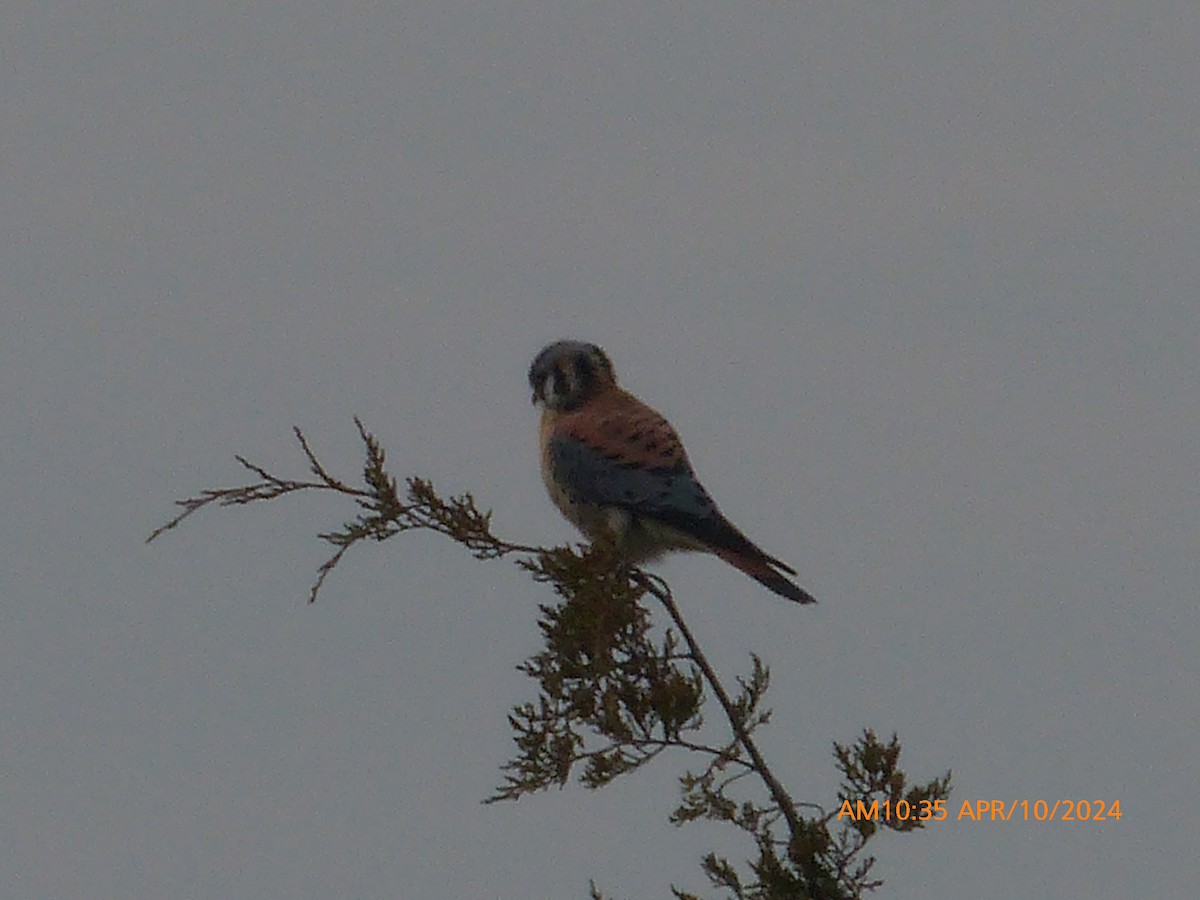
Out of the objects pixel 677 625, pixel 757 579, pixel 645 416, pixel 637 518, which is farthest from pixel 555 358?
pixel 677 625

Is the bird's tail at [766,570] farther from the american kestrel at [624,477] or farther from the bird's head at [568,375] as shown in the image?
the bird's head at [568,375]

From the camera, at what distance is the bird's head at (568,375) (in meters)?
8.09

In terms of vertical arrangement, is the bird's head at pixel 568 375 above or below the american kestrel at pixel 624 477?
above

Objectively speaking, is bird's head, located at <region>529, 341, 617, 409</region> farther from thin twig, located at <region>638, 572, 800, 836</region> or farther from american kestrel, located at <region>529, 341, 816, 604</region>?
thin twig, located at <region>638, 572, 800, 836</region>

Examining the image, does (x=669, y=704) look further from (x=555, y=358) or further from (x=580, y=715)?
(x=555, y=358)

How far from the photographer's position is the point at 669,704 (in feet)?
18.1

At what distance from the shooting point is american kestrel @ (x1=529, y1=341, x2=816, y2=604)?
23.4ft

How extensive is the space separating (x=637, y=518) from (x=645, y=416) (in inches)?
23.9

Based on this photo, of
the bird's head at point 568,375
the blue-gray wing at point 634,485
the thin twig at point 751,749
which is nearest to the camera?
the thin twig at point 751,749

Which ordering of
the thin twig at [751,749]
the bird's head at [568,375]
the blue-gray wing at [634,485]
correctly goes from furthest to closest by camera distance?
the bird's head at [568,375], the blue-gray wing at [634,485], the thin twig at [751,749]

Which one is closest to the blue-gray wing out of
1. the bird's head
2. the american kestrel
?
the american kestrel

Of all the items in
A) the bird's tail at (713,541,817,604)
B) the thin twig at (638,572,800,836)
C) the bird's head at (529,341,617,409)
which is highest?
the bird's head at (529,341,617,409)

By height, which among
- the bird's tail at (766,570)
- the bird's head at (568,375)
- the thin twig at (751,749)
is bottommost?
the thin twig at (751,749)

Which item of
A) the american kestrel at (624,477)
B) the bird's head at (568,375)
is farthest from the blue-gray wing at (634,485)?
the bird's head at (568,375)
